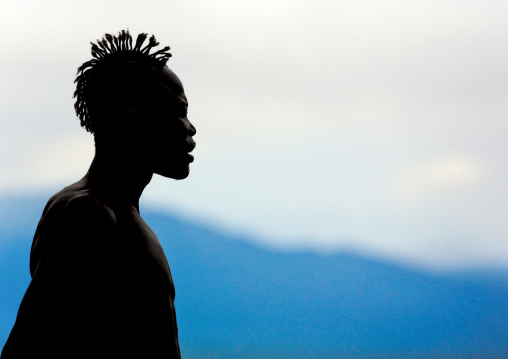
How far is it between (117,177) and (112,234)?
1.10 feet

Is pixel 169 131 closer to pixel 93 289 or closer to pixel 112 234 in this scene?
pixel 112 234

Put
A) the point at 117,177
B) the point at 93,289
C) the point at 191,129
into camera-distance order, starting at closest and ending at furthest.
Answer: the point at 93,289, the point at 117,177, the point at 191,129

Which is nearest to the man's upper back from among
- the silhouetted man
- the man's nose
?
the silhouetted man

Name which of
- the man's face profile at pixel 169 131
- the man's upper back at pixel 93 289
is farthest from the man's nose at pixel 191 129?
the man's upper back at pixel 93 289

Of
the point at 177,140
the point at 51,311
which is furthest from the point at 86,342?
the point at 177,140

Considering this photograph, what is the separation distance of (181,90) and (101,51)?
0.41 metres

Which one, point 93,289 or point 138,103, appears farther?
point 138,103

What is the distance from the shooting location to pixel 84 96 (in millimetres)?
3480

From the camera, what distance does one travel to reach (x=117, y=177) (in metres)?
3.29

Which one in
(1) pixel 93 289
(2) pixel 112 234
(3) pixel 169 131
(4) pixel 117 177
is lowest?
(1) pixel 93 289

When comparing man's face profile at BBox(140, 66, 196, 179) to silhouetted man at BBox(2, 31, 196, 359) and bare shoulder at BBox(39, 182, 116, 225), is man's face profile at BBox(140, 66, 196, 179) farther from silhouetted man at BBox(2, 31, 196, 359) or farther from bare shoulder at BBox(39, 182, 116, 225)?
bare shoulder at BBox(39, 182, 116, 225)

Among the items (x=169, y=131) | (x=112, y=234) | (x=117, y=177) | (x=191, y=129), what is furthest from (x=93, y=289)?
(x=191, y=129)

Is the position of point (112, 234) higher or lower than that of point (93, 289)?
higher

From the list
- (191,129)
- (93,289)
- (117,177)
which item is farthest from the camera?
(191,129)
